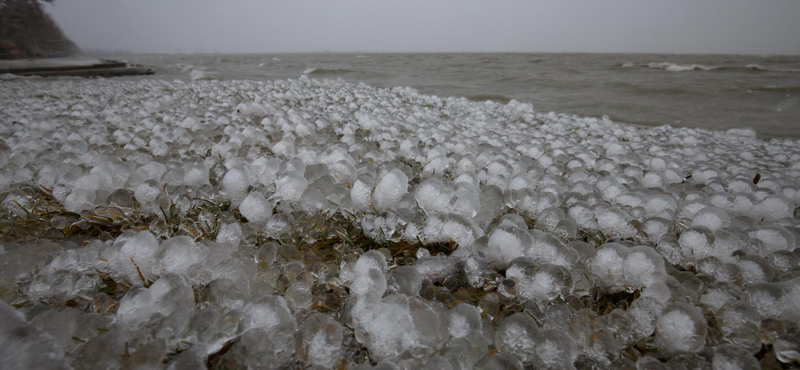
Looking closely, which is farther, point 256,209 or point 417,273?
point 256,209

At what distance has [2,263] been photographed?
0.75 m

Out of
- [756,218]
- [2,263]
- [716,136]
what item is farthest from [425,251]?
[716,136]

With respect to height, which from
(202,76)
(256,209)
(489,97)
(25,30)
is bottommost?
(256,209)

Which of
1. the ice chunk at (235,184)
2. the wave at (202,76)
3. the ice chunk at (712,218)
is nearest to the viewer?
the ice chunk at (712,218)

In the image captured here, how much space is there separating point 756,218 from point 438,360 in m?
1.25

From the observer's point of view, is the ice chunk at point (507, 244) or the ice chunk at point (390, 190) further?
the ice chunk at point (390, 190)

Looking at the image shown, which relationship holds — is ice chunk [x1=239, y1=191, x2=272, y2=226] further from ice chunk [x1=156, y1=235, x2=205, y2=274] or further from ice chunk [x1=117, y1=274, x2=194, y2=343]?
ice chunk [x1=117, y1=274, x2=194, y2=343]

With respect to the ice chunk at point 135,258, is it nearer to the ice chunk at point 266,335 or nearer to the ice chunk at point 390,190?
the ice chunk at point 266,335

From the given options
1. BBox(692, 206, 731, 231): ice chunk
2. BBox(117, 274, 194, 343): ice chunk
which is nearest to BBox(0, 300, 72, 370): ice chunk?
BBox(117, 274, 194, 343): ice chunk

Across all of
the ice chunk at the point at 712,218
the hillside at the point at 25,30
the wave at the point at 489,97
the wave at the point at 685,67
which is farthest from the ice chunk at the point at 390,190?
the hillside at the point at 25,30

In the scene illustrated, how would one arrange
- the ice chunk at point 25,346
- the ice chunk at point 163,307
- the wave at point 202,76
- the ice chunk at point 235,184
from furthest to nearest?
the wave at point 202,76 → the ice chunk at point 235,184 → the ice chunk at point 163,307 → the ice chunk at point 25,346

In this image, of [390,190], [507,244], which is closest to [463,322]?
[507,244]

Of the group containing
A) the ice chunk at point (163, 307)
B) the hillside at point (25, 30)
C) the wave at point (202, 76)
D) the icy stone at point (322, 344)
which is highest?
the hillside at point (25, 30)

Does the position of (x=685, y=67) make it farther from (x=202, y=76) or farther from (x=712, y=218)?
(x=202, y=76)
